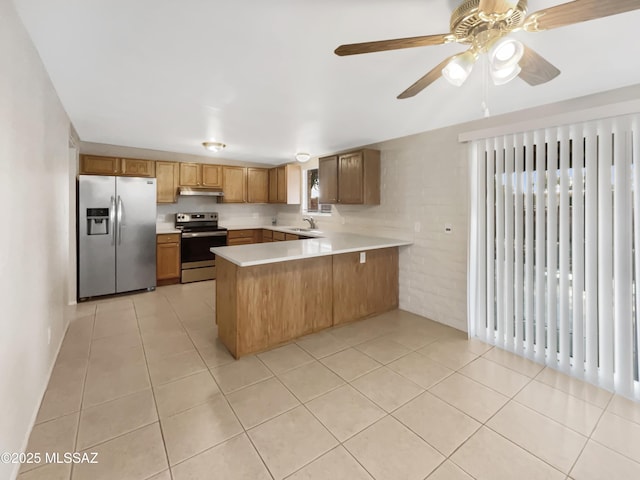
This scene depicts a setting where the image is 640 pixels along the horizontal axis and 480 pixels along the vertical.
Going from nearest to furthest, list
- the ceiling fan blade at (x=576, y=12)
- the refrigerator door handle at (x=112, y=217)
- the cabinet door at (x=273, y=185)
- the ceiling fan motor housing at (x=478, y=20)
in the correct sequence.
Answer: the ceiling fan blade at (x=576, y=12)
the ceiling fan motor housing at (x=478, y=20)
the refrigerator door handle at (x=112, y=217)
the cabinet door at (x=273, y=185)

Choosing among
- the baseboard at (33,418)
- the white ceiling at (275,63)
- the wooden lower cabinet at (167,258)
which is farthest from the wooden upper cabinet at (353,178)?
the baseboard at (33,418)

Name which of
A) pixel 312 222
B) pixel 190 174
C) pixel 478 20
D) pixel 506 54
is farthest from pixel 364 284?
pixel 190 174

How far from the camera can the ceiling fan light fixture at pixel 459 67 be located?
4.83 feet

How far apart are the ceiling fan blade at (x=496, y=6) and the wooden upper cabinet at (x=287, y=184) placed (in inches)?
187

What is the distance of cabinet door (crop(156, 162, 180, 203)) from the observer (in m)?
5.05

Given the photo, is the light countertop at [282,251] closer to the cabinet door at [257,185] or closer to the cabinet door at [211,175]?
the cabinet door at [211,175]

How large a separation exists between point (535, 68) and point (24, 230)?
2905 mm

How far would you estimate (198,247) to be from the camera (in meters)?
5.24

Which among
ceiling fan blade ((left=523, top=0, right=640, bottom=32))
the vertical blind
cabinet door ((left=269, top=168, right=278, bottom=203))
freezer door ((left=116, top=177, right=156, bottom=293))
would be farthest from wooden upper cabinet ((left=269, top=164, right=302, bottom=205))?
Result: ceiling fan blade ((left=523, top=0, right=640, bottom=32))

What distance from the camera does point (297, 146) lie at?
4500 mm

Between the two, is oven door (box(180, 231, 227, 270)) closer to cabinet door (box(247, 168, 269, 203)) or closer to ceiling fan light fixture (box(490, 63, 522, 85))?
cabinet door (box(247, 168, 269, 203))

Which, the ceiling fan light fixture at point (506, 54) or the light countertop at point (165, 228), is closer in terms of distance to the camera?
the ceiling fan light fixture at point (506, 54)

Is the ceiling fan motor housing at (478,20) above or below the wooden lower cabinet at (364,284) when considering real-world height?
above

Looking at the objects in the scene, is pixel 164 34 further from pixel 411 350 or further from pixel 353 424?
pixel 411 350
